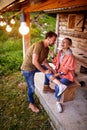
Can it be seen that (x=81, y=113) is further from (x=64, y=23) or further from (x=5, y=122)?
(x=64, y=23)

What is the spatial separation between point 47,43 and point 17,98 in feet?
7.48

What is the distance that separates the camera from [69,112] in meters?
3.38

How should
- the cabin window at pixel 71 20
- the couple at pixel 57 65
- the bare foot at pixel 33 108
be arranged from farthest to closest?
the cabin window at pixel 71 20 < the bare foot at pixel 33 108 < the couple at pixel 57 65

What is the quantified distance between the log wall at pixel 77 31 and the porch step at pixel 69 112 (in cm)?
226

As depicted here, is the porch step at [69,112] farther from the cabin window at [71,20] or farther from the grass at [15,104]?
the cabin window at [71,20]

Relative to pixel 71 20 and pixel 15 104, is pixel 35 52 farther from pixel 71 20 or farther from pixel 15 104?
pixel 71 20

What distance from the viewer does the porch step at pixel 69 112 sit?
3029mm

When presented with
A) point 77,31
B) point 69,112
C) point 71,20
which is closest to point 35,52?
point 69,112

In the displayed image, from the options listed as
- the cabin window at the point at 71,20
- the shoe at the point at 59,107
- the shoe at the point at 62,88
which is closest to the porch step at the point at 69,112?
the shoe at the point at 59,107

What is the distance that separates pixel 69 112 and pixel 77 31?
4.03 meters

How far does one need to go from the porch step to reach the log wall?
89.0 inches

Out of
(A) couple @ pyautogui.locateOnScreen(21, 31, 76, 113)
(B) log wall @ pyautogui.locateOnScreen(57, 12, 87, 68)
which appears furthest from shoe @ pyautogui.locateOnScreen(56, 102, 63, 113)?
(B) log wall @ pyautogui.locateOnScreen(57, 12, 87, 68)

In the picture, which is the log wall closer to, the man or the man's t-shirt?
the man

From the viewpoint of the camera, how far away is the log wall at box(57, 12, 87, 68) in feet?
19.2
